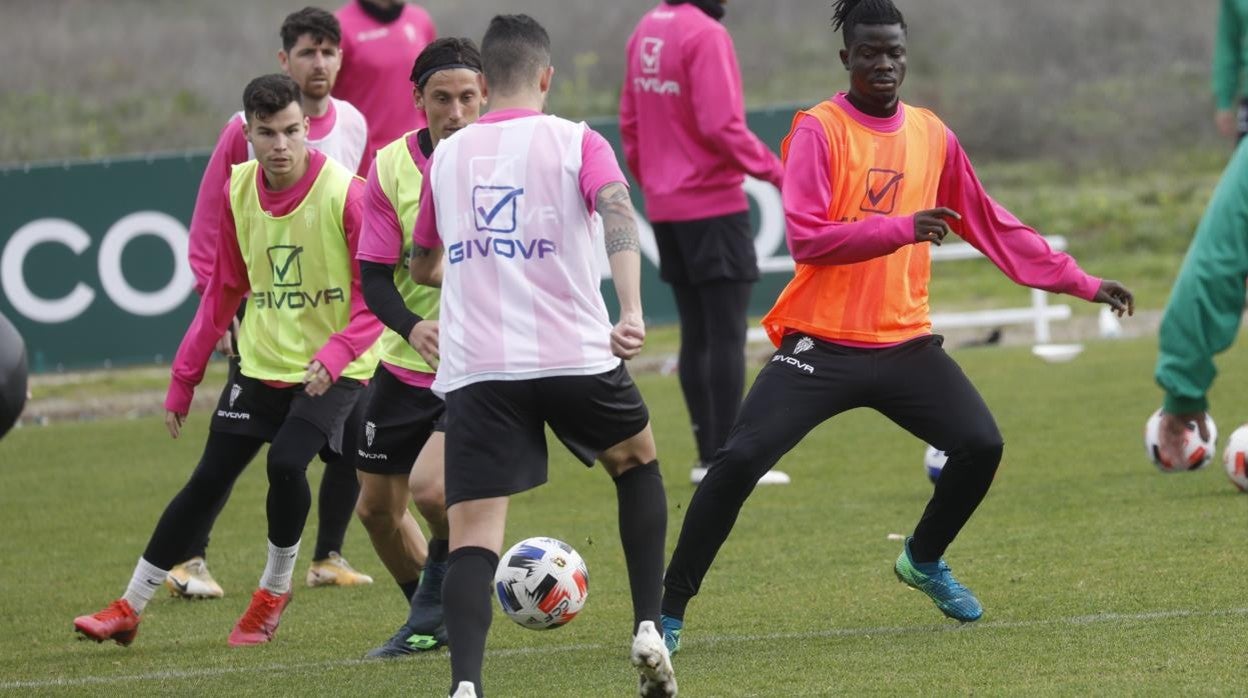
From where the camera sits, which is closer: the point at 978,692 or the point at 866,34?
the point at 978,692

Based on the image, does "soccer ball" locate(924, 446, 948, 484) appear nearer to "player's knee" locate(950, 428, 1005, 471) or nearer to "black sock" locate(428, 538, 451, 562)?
"player's knee" locate(950, 428, 1005, 471)

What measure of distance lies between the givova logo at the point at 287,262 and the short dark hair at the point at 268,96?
456mm

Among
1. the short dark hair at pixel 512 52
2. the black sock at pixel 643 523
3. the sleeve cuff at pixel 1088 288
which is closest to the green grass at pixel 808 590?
the black sock at pixel 643 523

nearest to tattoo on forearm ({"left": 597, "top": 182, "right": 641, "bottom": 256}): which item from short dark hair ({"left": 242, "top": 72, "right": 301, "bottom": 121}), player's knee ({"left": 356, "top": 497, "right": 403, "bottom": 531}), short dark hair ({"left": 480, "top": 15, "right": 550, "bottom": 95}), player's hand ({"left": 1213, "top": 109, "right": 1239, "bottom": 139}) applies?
short dark hair ({"left": 480, "top": 15, "right": 550, "bottom": 95})

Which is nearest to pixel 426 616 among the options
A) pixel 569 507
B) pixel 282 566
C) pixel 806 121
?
pixel 282 566

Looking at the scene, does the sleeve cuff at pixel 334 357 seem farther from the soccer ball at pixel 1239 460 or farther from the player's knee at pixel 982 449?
the soccer ball at pixel 1239 460

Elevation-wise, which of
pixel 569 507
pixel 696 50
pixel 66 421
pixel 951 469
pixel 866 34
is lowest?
pixel 66 421

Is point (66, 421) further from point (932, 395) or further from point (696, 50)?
point (932, 395)

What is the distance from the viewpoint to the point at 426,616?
260 inches

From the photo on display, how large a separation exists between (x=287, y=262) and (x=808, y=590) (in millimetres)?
2181

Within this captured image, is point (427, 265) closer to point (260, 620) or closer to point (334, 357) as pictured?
point (334, 357)

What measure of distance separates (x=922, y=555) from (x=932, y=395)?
0.59 meters

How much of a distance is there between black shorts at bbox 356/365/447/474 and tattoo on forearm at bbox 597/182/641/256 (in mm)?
1522

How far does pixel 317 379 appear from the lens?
6527mm
